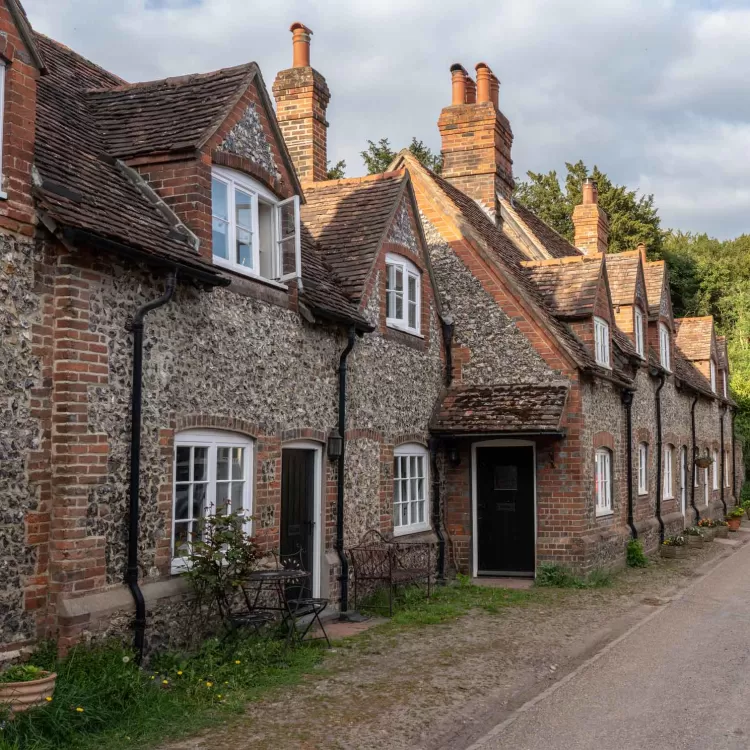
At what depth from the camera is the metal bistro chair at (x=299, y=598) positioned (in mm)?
9914

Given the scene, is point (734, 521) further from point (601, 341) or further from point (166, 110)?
point (166, 110)

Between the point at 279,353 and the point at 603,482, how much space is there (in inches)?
357

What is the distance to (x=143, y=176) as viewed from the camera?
1005 cm

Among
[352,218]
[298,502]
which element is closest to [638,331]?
[352,218]

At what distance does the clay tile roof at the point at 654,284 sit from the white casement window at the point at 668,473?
12.4 feet

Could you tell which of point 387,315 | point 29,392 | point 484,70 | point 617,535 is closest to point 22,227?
point 29,392

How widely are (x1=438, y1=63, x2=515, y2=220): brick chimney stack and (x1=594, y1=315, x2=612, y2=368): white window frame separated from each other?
482 cm

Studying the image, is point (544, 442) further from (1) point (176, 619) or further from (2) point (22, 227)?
(2) point (22, 227)

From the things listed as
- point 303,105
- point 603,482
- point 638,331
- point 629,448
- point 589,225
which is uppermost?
point 589,225

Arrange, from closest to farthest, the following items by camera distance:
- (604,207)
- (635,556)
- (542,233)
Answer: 1. (635,556)
2. (542,233)
3. (604,207)

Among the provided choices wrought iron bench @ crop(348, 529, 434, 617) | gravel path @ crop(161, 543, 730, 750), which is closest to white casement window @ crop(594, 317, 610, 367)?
gravel path @ crop(161, 543, 730, 750)

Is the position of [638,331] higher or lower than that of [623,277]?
lower

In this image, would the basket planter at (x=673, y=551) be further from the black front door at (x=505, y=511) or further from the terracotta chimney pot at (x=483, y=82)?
the terracotta chimney pot at (x=483, y=82)

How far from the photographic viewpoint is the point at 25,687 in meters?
6.41
